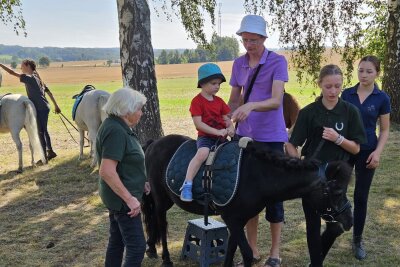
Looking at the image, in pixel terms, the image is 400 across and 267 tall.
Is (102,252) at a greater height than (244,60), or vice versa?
(244,60)

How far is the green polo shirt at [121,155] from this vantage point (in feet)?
8.59

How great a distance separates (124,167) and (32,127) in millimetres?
5505

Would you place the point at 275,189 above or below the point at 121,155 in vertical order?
below

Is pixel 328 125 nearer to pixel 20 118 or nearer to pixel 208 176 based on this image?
pixel 208 176

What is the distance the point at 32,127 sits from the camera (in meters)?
7.64

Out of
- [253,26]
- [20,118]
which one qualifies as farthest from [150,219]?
[20,118]

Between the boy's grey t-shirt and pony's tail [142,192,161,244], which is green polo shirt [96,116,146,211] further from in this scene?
the boy's grey t-shirt

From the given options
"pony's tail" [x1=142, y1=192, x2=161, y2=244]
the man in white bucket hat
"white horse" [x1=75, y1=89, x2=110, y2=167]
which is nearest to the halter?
the man in white bucket hat

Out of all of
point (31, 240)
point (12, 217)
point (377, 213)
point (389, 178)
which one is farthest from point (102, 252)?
point (389, 178)

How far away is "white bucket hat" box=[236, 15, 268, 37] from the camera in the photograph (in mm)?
3158

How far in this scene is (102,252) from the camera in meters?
4.18

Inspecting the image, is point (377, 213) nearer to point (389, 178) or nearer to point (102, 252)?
point (389, 178)

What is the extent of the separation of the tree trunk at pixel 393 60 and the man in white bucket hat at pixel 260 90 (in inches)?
313

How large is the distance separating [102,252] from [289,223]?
6.76ft
